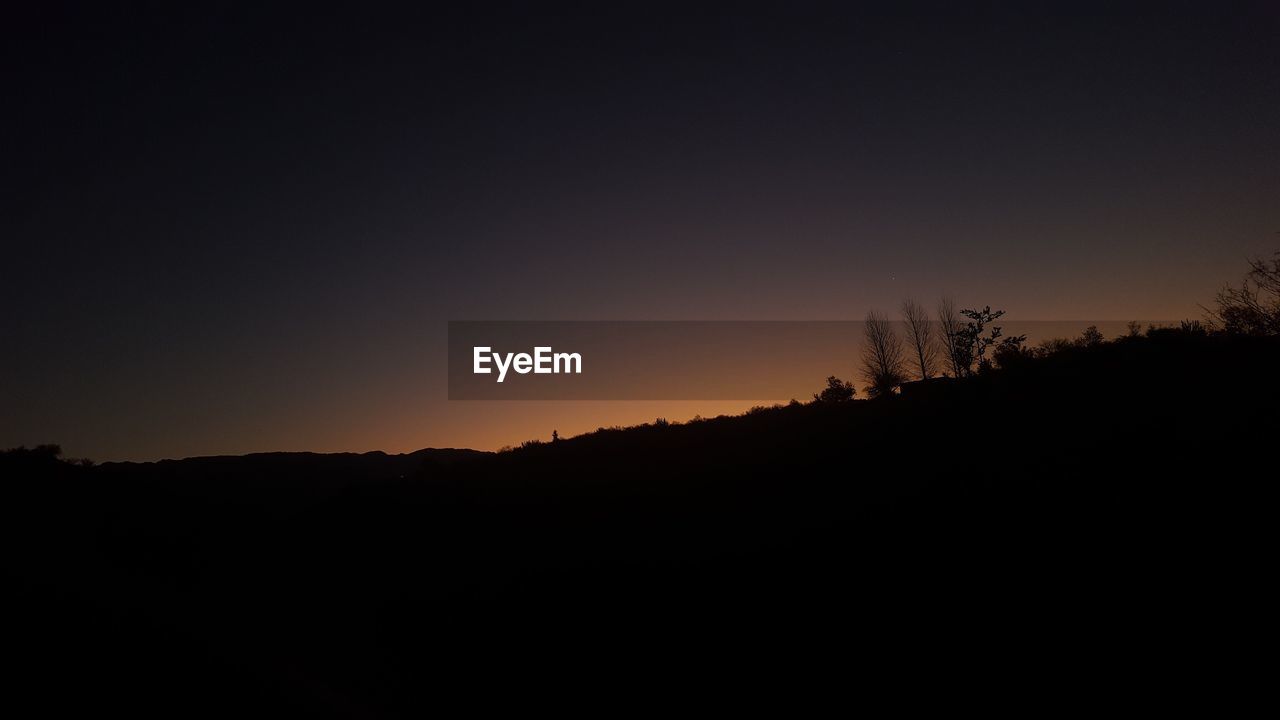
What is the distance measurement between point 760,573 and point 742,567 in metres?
0.44

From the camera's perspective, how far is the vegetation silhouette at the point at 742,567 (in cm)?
641

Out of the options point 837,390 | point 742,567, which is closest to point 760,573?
point 742,567

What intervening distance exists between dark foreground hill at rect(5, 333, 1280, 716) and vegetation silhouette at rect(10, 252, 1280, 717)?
5 centimetres

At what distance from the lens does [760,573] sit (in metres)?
9.20

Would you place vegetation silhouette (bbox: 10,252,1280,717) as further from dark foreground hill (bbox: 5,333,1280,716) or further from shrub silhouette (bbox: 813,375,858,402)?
shrub silhouette (bbox: 813,375,858,402)

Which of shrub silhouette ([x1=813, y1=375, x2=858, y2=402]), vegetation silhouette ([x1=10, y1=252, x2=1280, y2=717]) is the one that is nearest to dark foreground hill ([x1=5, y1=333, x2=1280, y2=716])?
vegetation silhouette ([x1=10, y1=252, x2=1280, y2=717])

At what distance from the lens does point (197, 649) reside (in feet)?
25.3

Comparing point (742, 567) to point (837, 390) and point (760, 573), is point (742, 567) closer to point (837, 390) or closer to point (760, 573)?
point (760, 573)

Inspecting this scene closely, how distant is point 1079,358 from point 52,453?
40.5 meters

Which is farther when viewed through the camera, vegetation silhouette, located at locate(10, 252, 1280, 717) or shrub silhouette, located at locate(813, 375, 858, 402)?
shrub silhouette, located at locate(813, 375, 858, 402)

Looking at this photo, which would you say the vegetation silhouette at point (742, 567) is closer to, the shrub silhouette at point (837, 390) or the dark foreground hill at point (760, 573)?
the dark foreground hill at point (760, 573)

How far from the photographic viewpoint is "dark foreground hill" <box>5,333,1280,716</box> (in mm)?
6277

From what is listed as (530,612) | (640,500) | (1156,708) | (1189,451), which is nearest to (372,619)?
(530,612)

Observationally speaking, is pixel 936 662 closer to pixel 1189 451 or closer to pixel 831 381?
pixel 1189 451
